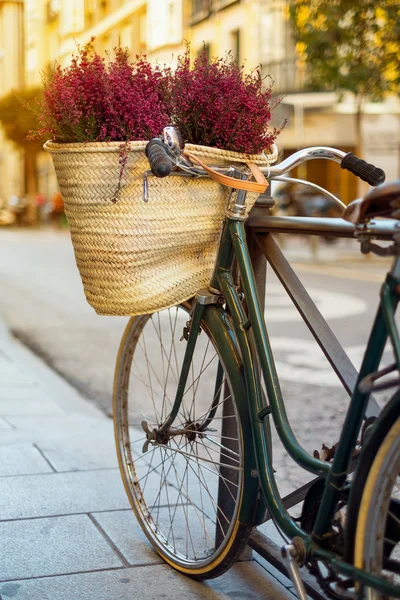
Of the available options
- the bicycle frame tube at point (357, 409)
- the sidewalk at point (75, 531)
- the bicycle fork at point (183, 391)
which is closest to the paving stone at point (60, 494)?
the sidewalk at point (75, 531)

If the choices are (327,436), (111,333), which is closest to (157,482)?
(327,436)

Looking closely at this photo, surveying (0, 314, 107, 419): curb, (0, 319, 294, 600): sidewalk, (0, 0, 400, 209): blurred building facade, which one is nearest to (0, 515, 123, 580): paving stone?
(0, 319, 294, 600): sidewalk

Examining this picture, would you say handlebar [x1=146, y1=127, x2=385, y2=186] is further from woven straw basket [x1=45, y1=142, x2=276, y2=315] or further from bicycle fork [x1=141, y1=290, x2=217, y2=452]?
bicycle fork [x1=141, y1=290, x2=217, y2=452]

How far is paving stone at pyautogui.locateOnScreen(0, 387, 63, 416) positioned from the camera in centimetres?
478

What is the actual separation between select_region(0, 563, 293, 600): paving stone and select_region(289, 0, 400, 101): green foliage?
1152 centimetres

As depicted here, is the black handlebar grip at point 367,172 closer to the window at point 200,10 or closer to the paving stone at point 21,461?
the paving stone at point 21,461

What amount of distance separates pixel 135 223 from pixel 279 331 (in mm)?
5594

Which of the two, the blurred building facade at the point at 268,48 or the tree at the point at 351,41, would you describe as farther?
the blurred building facade at the point at 268,48

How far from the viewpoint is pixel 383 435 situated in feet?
5.75

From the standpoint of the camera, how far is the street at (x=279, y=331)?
519cm

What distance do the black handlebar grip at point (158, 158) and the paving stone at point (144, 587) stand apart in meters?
1.24

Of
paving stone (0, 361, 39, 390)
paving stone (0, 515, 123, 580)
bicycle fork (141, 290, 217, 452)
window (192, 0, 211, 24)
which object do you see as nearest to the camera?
bicycle fork (141, 290, 217, 452)

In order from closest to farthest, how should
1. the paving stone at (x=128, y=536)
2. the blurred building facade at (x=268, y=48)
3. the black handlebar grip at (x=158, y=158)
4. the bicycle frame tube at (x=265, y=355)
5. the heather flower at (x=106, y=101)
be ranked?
1. the black handlebar grip at (x=158, y=158)
2. the bicycle frame tube at (x=265, y=355)
3. the heather flower at (x=106, y=101)
4. the paving stone at (x=128, y=536)
5. the blurred building facade at (x=268, y=48)

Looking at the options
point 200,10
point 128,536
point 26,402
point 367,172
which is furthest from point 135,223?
point 200,10
